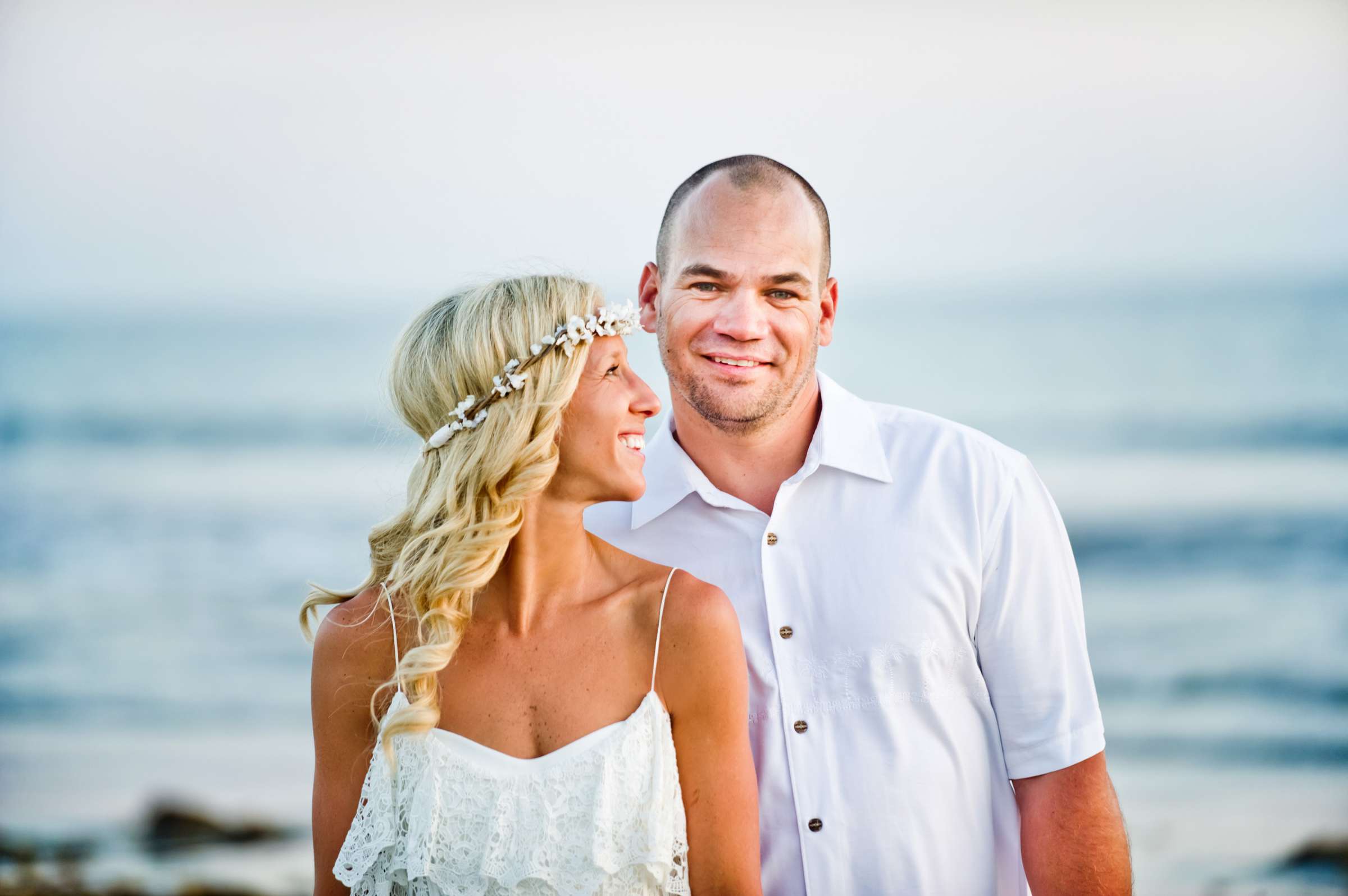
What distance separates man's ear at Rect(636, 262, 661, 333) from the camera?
3.10 meters

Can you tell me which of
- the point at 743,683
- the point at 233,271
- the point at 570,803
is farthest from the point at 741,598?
the point at 233,271

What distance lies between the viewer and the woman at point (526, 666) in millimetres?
2305

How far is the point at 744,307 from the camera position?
2.80 m

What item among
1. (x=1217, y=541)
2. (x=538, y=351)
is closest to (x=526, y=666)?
(x=538, y=351)

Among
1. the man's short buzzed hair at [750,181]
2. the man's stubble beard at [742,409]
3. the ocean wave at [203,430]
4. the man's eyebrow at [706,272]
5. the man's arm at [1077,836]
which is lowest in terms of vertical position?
the man's arm at [1077,836]

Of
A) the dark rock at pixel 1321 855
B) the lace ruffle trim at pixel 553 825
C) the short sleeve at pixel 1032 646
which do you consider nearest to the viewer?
the lace ruffle trim at pixel 553 825

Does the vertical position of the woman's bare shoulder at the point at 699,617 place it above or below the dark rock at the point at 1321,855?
above

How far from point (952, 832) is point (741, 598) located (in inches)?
28.1

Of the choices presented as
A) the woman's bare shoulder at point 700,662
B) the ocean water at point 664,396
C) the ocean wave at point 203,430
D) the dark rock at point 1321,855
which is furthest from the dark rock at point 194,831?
the dark rock at point 1321,855

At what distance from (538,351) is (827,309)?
93cm

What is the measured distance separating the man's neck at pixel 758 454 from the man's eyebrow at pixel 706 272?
0.32 meters

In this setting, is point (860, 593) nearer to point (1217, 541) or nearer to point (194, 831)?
point (194, 831)

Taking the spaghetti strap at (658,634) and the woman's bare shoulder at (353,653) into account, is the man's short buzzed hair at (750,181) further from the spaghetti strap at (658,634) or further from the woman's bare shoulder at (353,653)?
the woman's bare shoulder at (353,653)

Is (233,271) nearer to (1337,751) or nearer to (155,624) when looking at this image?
(155,624)
